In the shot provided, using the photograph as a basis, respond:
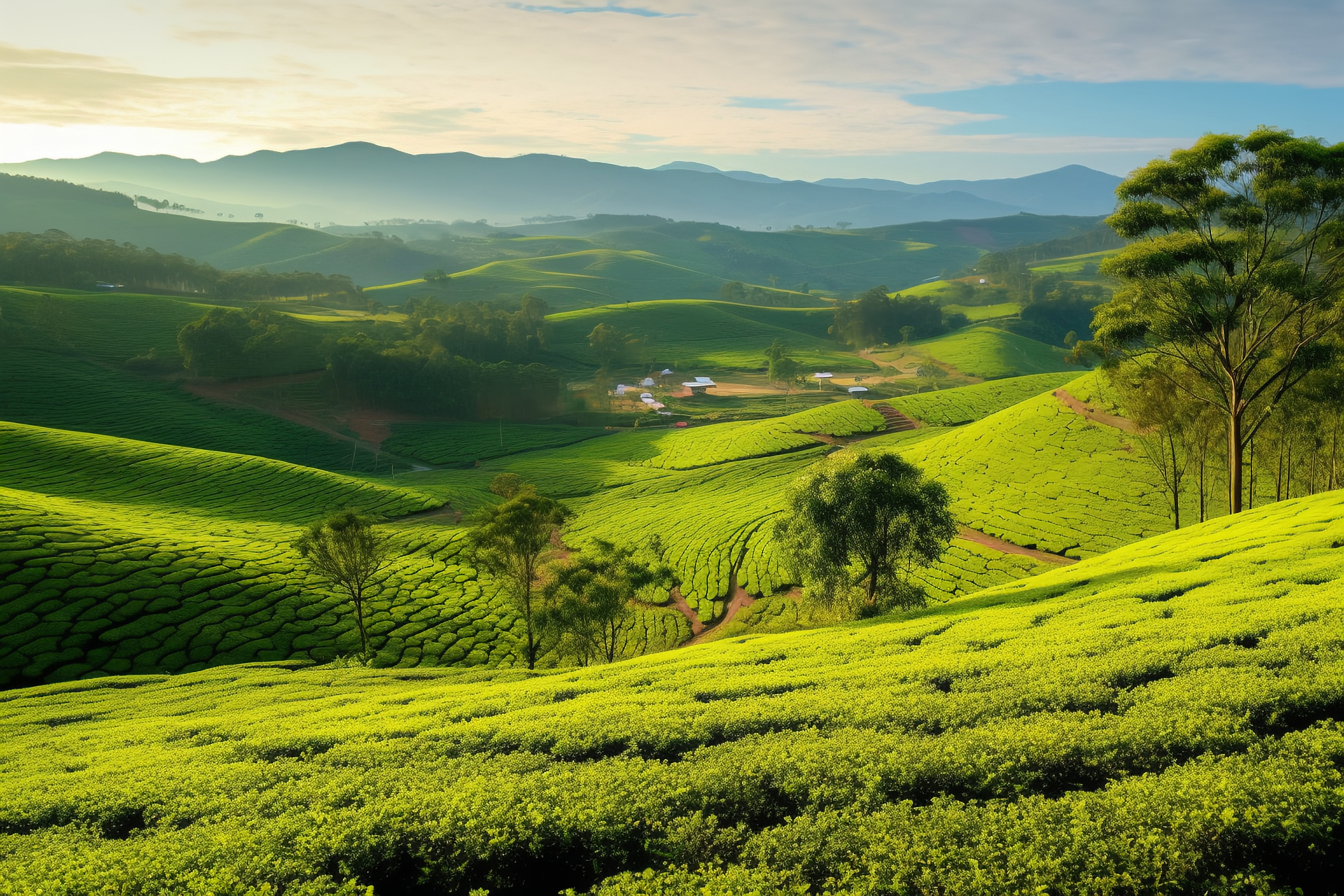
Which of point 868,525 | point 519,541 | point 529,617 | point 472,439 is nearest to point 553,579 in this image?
point 529,617

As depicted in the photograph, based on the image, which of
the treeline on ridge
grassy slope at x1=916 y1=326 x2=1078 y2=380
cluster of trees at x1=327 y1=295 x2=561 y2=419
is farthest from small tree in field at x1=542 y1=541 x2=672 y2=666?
grassy slope at x1=916 y1=326 x2=1078 y2=380

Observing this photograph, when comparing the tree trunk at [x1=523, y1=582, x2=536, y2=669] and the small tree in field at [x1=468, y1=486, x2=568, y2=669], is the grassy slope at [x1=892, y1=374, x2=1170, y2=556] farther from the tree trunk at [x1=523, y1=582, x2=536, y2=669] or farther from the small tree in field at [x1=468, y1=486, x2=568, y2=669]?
the tree trunk at [x1=523, y1=582, x2=536, y2=669]

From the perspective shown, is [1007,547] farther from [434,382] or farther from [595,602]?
[434,382]

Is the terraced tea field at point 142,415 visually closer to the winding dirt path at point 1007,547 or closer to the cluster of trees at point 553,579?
the cluster of trees at point 553,579

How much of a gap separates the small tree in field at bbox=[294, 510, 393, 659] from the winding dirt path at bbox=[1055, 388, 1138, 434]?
68.1 m

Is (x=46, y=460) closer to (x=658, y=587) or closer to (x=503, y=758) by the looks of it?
(x=658, y=587)

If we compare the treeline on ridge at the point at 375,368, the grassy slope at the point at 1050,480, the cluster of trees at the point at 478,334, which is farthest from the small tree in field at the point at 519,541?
the cluster of trees at the point at 478,334

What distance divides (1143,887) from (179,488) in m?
93.1

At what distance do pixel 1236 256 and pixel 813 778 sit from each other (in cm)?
3618

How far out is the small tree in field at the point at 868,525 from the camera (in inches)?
1388

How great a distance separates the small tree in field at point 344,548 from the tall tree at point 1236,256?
4643 centimetres

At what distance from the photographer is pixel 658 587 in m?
53.3

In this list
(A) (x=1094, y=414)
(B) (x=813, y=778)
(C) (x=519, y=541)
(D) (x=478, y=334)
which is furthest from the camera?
(D) (x=478, y=334)

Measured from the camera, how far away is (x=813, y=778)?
11.9m
